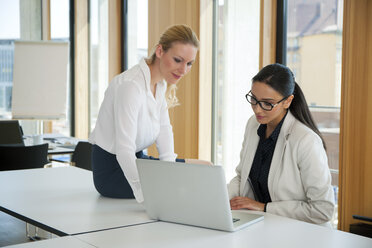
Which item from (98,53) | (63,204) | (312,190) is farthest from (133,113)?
(98,53)

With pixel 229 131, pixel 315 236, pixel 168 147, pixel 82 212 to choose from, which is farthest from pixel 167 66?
pixel 229 131

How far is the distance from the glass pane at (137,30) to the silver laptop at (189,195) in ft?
16.1

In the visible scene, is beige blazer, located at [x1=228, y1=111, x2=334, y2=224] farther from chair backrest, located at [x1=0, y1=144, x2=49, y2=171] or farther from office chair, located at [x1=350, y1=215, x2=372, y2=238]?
chair backrest, located at [x1=0, y1=144, x2=49, y2=171]

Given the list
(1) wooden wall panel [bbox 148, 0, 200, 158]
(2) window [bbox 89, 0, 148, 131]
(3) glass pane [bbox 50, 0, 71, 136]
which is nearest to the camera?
(1) wooden wall panel [bbox 148, 0, 200, 158]

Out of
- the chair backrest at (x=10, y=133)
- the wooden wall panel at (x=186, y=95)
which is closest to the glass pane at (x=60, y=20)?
the wooden wall panel at (x=186, y=95)

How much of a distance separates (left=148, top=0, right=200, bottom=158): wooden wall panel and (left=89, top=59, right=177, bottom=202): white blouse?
2795mm

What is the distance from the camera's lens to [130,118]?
2.16 metres

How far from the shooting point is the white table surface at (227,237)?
5.12 ft

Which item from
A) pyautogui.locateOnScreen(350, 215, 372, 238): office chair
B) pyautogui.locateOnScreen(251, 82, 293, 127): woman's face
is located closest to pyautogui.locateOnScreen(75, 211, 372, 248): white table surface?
pyautogui.locateOnScreen(251, 82, 293, 127): woman's face

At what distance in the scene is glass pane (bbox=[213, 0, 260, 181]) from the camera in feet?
15.3

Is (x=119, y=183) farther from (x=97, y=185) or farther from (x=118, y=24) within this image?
(x=118, y=24)

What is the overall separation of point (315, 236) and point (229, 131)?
3348 millimetres

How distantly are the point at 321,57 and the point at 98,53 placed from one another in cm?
444

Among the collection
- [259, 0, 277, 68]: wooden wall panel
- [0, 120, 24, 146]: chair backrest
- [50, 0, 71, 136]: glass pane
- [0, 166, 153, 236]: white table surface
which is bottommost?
[0, 166, 153, 236]: white table surface
